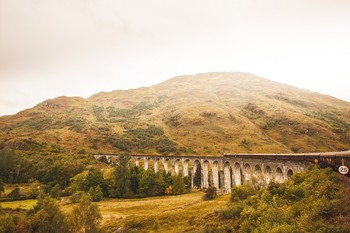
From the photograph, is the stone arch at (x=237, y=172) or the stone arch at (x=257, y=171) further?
the stone arch at (x=237, y=172)

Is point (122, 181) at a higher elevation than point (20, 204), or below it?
higher

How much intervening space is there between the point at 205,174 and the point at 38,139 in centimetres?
11196

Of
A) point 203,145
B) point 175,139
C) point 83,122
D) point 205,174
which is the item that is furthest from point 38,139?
point 205,174

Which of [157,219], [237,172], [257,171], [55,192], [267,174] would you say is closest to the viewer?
[157,219]

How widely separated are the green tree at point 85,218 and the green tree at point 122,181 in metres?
31.2

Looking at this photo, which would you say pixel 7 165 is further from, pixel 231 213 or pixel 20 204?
pixel 231 213

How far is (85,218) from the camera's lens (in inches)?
1150

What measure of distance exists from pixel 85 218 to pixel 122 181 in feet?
109

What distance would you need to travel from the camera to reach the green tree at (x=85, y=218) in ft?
95.3

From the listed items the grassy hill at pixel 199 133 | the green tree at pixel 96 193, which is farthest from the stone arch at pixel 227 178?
the grassy hill at pixel 199 133

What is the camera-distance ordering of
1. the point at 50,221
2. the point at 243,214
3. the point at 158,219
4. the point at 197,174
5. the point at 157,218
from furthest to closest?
1. the point at 197,174
2. the point at 157,218
3. the point at 158,219
4. the point at 50,221
5. the point at 243,214

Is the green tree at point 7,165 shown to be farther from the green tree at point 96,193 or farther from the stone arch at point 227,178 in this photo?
the stone arch at point 227,178

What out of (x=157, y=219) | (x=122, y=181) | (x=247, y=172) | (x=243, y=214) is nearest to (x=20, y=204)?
(x=122, y=181)

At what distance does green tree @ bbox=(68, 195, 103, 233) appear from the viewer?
29.1 metres
